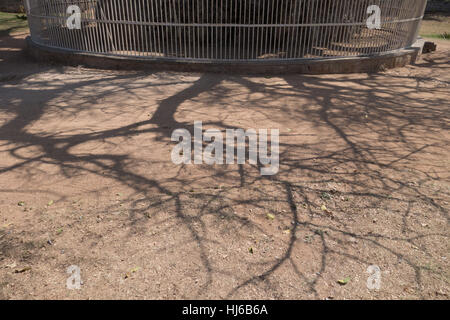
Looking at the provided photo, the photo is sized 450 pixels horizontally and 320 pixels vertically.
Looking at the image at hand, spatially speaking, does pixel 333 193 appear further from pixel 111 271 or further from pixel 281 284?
pixel 111 271

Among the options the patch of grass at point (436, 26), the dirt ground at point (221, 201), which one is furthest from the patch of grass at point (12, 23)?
the patch of grass at point (436, 26)

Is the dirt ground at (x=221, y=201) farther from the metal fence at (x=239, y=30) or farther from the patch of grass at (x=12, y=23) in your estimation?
the patch of grass at (x=12, y=23)

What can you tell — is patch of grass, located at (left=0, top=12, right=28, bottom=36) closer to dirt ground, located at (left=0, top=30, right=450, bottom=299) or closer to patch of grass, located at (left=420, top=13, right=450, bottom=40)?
dirt ground, located at (left=0, top=30, right=450, bottom=299)

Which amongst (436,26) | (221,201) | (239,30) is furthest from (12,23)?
(436,26)

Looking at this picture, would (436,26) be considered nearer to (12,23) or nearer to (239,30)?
(239,30)

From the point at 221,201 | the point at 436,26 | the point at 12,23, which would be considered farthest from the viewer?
the point at 436,26

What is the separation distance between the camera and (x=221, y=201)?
13.8 feet

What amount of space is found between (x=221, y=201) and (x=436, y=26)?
62.2 ft

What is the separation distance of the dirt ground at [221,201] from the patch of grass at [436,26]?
975 cm

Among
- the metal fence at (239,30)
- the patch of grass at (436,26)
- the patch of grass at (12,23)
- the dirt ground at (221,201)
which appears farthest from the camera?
the patch of grass at (436,26)

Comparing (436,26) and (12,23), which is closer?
(12,23)

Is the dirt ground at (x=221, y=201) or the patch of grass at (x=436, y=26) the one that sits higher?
the patch of grass at (x=436, y=26)

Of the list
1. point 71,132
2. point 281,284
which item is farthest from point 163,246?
point 71,132

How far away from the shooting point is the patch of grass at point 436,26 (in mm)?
15655
